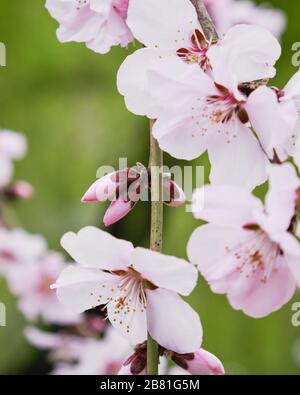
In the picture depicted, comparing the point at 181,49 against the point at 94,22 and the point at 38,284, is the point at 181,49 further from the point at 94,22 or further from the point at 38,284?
the point at 38,284

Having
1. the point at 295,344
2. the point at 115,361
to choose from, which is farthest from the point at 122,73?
the point at 295,344

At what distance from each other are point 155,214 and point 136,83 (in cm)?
14

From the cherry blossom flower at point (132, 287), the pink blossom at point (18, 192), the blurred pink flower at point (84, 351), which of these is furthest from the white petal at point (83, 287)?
the pink blossom at point (18, 192)

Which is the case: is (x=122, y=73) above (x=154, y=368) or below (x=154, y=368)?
above

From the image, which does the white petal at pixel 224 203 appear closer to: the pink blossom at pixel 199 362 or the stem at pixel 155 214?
the stem at pixel 155 214

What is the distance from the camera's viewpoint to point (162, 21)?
832mm

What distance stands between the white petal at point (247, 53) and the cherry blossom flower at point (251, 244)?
0.14m

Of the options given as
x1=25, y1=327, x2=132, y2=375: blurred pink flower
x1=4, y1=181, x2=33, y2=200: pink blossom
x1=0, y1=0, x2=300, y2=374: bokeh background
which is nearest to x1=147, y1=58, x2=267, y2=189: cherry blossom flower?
x1=25, y1=327, x2=132, y2=375: blurred pink flower

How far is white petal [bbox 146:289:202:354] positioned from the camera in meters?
0.79

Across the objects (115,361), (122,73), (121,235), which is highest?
(122,73)

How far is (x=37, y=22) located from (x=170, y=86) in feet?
7.53

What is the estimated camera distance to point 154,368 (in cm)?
80

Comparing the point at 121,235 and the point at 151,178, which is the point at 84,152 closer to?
the point at 121,235

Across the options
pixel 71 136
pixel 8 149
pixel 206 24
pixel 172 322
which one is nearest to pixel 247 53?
pixel 206 24
